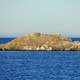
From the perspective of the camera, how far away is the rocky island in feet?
541

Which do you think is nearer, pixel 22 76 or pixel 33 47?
pixel 22 76

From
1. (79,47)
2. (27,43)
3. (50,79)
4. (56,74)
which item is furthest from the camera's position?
(27,43)

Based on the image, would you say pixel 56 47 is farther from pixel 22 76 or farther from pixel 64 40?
pixel 22 76

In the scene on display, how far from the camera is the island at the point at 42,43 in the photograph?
16488 cm

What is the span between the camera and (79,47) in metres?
162

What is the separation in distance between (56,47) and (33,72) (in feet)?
299

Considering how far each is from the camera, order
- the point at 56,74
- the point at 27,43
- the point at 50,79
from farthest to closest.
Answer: the point at 27,43 < the point at 56,74 < the point at 50,79

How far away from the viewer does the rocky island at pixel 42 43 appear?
541ft

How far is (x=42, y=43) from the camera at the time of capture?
175m

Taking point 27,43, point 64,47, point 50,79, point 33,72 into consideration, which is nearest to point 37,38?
point 27,43

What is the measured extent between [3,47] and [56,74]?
99026mm

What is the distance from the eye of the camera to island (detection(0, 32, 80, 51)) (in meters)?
165

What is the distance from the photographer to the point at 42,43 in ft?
574

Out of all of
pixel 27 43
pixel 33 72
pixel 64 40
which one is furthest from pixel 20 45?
pixel 33 72
